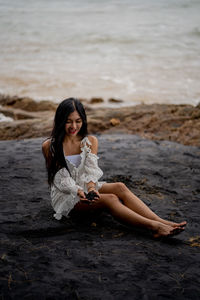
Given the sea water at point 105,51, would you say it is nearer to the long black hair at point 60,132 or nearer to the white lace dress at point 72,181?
the white lace dress at point 72,181

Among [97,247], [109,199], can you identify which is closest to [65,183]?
[109,199]

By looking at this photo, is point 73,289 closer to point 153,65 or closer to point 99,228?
point 99,228

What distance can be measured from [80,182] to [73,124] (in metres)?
0.57

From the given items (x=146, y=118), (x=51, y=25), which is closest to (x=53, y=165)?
(x=146, y=118)

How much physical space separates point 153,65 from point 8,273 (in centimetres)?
1521

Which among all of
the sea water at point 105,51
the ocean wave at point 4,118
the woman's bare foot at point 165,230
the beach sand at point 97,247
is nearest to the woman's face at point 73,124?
the beach sand at point 97,247

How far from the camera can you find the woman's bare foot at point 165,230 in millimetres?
2617

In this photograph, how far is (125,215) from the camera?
273 cm

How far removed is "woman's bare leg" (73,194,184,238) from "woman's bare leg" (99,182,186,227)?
0.10 meters

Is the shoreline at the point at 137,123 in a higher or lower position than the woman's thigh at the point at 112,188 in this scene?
lower

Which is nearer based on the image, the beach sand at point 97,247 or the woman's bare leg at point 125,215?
the beach sand at point 97,247

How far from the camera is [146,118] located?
7312 mm

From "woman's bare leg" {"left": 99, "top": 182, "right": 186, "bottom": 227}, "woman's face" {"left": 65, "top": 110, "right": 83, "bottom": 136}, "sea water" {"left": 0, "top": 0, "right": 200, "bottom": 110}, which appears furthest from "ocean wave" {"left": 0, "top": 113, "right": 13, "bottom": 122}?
"woman's bare leg" {"left": 99, "top": 182, "right": 186, "bottom": 227}

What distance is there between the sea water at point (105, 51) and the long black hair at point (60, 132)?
26.8ft
